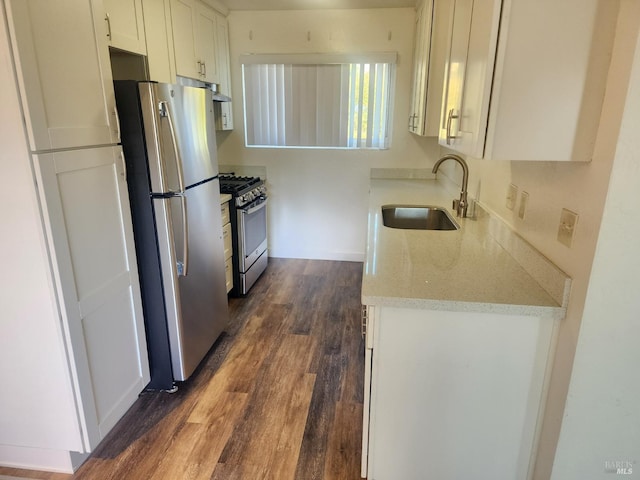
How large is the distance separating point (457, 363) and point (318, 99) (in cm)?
313

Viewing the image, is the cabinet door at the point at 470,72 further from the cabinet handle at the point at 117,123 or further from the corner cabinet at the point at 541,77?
the cabinet handle at the point at 117,123

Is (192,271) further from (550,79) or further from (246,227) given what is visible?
(550,79)

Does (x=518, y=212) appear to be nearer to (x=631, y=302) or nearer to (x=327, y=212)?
(x=631, y=302)

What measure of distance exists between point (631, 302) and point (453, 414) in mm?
674

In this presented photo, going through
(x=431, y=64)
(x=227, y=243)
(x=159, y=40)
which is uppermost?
(x=159, y=40)

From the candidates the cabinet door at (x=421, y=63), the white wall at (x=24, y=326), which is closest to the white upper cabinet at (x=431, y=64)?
the cabinet door at (x=421, y=63)

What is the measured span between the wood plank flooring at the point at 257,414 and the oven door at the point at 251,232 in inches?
21.0

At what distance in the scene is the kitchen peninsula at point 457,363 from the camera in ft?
4.26

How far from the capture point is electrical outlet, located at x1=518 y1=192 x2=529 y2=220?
1621 millimetres

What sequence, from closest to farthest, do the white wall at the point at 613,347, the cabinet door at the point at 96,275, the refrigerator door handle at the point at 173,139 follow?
the white wall at the point at 613,347 < the cabinet door at the point at 96,275 < the refrigerator door handle at the point at 173,139

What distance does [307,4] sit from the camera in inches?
138

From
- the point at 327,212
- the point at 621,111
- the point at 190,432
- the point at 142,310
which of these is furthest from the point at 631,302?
the point at 327,212

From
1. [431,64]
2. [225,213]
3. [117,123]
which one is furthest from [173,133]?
[431,64]

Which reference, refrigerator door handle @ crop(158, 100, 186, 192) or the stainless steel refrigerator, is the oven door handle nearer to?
the stainless steel refrigerator
